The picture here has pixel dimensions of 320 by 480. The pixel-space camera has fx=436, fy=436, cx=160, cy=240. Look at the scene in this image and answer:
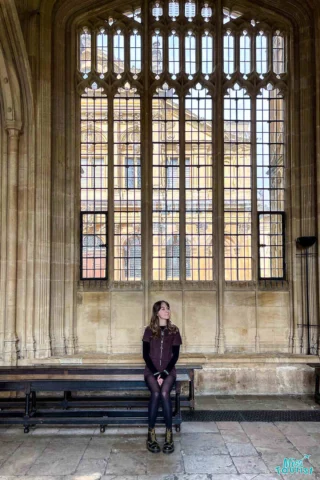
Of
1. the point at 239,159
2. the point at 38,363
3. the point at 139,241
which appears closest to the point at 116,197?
the point at 139,241

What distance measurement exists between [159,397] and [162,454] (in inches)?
23.8

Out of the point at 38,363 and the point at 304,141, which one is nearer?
the point at 38,363

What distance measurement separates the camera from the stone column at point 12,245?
7.59 metres

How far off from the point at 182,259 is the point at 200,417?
324 centimetres

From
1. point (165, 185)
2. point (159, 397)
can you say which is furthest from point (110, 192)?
point (159, 397)

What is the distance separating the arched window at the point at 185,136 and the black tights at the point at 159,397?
3.68 metres

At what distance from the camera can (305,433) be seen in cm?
559

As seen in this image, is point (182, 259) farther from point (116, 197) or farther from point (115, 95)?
point (115, 95)

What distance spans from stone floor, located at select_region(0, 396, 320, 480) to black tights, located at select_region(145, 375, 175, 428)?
0.38 meters

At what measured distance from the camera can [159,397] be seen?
5.11 meters

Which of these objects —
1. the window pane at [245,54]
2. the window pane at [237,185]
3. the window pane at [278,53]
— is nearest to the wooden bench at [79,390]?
the window pane at [237,185]

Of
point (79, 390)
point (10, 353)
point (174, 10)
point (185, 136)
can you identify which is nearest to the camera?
point (79, 390)

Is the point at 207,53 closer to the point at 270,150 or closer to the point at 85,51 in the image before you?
the point at 270,150
